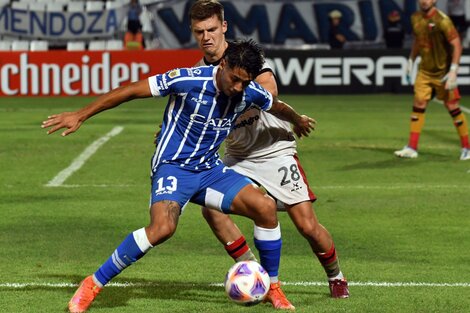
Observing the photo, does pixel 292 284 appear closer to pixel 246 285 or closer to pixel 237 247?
pixel 237 247

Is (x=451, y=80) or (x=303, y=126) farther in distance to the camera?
(x=451, y=80)

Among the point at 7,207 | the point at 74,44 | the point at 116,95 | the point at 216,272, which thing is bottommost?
the point at 74,44

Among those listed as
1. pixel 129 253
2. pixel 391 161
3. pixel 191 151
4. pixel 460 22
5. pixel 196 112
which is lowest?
pixel 460 22

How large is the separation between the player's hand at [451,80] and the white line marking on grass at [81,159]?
520 cm

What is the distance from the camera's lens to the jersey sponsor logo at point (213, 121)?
27.2ft

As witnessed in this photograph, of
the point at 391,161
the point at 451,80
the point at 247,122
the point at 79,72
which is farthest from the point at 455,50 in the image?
the point at 79,72

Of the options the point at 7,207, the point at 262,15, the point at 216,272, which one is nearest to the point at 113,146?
the point at 7,207

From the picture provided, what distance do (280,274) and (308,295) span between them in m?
0.87

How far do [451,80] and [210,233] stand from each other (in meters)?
6.54

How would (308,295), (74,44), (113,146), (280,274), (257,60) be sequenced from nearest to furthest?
1. (257,60)
2. (308,295)
3. (280,274)
4. (113,146)
5. (74,44)

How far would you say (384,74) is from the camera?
97.3 ft

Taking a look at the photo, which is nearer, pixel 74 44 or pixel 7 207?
pixel 7 207

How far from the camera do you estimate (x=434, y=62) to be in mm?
17672

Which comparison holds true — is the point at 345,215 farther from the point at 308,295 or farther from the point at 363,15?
the point at 363,15
